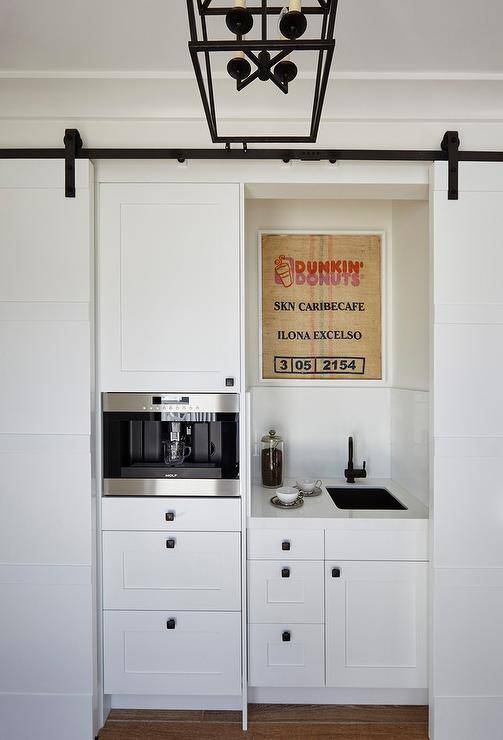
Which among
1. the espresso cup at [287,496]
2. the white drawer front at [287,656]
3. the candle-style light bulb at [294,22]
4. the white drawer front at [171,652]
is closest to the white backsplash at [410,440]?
the espresso cup at [287,496]

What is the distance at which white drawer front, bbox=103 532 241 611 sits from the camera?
2.03 metres

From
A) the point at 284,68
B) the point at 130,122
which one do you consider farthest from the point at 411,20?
the point at 130,122

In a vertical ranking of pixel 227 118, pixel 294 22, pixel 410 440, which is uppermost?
pixel 227 118

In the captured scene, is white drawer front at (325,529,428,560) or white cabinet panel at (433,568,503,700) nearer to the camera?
white cabinet panel at (433,568,503,700)

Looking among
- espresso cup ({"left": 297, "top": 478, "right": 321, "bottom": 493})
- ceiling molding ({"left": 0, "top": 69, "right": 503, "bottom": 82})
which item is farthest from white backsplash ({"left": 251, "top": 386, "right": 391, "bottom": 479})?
ceiling molding ({"left": 0, "top": 69, "right": 503, "bottom": 82})

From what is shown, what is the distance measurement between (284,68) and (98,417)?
154cm

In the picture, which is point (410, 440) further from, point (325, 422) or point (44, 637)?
point (44, 637)

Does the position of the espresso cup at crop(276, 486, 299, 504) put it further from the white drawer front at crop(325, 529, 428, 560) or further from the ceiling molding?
the ceiling molding

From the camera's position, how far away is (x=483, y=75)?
1.86 meters

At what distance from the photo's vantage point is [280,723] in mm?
2064

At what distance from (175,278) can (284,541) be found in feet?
4.09

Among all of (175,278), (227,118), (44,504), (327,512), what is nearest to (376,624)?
(327,512)

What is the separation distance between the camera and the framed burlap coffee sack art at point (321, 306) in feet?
8.56

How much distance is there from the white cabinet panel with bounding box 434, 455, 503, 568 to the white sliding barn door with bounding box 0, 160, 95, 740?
4.90 ft
